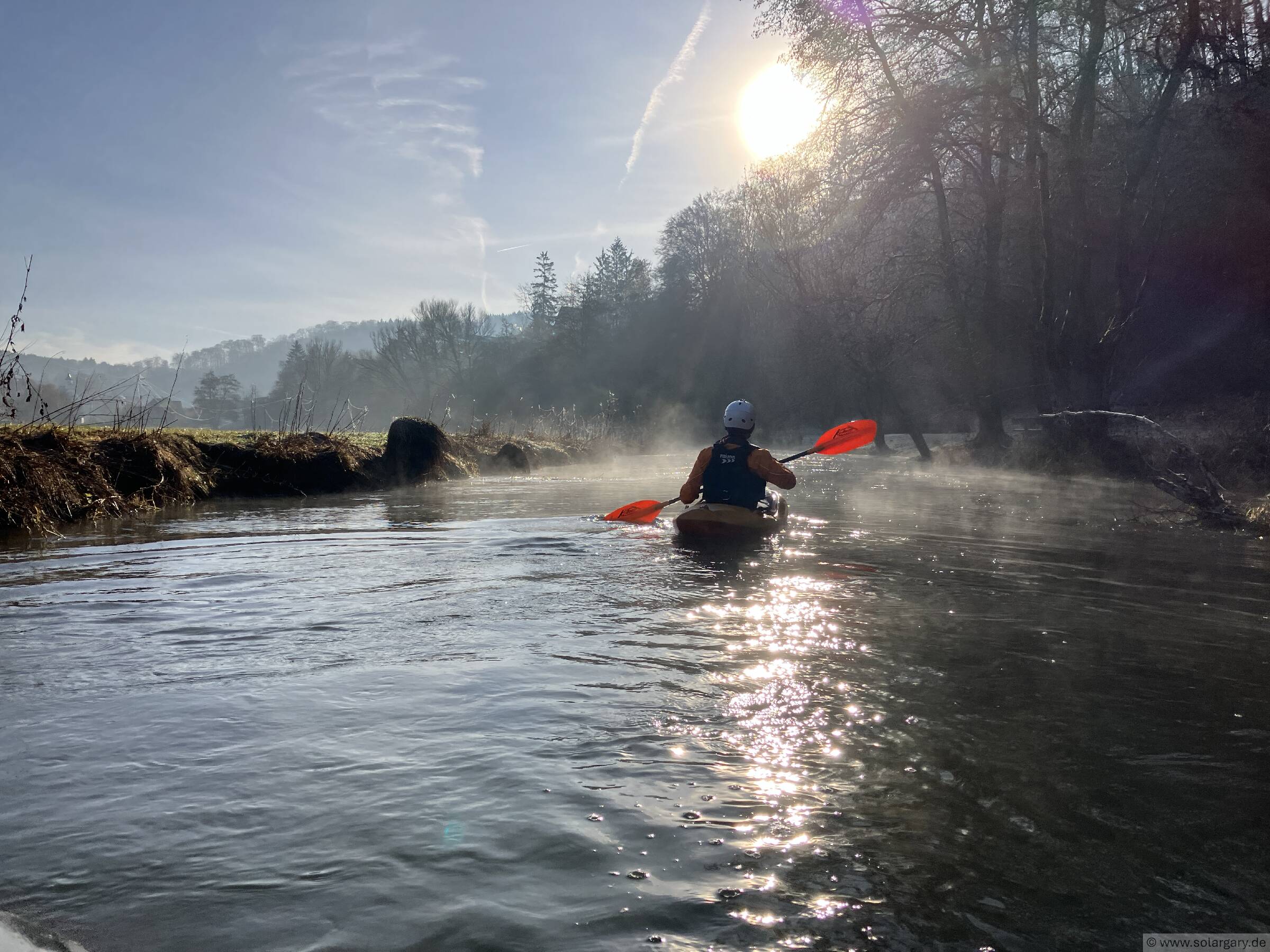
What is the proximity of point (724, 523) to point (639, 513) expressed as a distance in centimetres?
169

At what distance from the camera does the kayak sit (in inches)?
324

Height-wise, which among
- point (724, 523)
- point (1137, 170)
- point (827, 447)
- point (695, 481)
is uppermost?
point (1137, 170)

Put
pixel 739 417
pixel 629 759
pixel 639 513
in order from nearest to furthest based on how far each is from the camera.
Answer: pixel 629 759, pixel 739 417, pixel 639 513

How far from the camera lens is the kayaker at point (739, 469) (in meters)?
8.27

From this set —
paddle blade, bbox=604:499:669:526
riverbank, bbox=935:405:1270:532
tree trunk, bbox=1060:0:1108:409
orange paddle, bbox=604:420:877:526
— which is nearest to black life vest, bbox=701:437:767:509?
orange paddle, bbox=604:420:877:526

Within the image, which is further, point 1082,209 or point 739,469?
point 1082,209

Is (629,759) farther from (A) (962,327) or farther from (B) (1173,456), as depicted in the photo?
(A) (962,327)

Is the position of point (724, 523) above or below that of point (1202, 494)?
below

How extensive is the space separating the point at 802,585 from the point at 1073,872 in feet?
13.0

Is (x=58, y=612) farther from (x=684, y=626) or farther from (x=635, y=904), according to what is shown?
Result: (x=635, y=904)

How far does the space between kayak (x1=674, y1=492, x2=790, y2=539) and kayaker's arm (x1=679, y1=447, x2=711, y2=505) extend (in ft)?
1.17

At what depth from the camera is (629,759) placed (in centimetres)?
300

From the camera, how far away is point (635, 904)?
6.91ft

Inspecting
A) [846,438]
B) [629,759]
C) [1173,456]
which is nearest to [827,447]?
[846,438]
